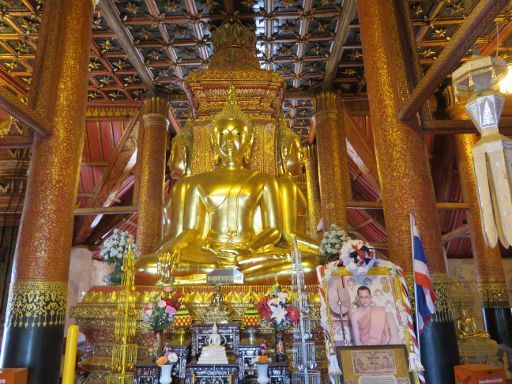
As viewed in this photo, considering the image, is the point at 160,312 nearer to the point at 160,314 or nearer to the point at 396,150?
the point at 160,314

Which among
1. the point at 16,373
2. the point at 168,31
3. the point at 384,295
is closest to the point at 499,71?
the point at 384,295

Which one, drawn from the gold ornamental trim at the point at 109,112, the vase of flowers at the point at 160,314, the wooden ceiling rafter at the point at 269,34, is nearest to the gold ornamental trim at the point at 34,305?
the vase of flowers at the point at 160,314

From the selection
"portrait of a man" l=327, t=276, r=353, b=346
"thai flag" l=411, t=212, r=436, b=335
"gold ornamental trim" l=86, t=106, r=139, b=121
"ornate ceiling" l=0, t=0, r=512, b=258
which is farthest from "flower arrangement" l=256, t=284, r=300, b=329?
"gold ornamental trim" l=86, t=106, r=139, b=121

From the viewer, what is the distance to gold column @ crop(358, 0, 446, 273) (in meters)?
3.47

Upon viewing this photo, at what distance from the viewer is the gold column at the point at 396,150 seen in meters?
3.47

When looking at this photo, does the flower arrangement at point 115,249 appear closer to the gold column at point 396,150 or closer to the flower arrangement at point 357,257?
the flower arrangement at point 357,257

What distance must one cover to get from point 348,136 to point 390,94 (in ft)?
16.9

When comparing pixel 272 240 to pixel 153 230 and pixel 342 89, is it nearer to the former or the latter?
pixel 153 230

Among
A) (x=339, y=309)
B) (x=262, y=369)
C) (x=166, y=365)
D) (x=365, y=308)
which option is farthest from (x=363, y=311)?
(x=166, y=365)

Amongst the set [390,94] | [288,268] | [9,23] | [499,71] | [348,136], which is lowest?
[288,268]

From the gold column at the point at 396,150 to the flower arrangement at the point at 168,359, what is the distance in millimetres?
1930

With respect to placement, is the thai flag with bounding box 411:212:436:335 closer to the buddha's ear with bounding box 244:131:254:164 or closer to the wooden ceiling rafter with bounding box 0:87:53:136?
the wooden ceiling rafter with bounding box 0:87:53:136

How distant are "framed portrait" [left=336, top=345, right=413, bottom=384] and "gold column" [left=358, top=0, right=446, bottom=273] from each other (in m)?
1.02

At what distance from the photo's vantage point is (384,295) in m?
2.78
